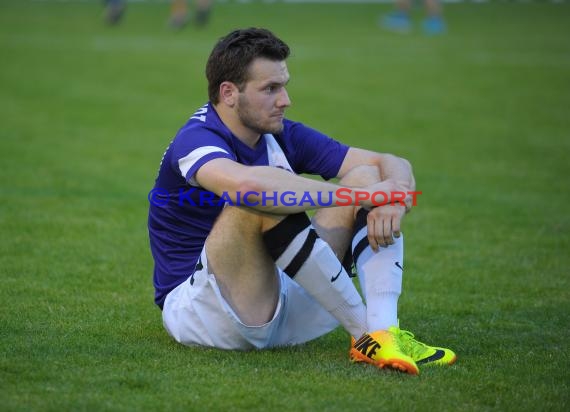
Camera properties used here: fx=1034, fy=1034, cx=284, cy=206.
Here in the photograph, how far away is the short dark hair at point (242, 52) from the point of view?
5.11 meters

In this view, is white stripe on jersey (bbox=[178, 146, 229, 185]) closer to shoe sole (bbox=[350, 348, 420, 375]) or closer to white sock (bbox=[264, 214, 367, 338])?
white sock (bbox=[264, 214, 367, 338])

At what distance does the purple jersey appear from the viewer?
5005 millimetres

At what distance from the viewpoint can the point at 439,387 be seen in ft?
15.2

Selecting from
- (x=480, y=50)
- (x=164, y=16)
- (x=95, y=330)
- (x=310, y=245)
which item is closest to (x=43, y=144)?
(x=95, y=330)

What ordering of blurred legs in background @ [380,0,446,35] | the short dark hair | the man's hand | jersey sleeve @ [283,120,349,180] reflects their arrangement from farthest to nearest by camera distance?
blurred legs in background @ [380,0,446,35]
jersey sleeve @ [283,120,349,180]
the short dark hair
the man's hand

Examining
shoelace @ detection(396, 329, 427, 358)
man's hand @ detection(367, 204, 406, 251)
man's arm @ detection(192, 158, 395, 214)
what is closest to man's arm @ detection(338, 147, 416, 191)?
man's hand @ detection(367, 204, 406, 251)

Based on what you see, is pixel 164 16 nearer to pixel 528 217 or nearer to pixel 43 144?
pixel 43 144

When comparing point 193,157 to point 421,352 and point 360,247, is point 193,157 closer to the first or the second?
point 360,247

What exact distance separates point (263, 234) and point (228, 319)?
19.6 inches

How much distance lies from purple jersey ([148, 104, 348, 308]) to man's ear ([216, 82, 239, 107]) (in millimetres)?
105

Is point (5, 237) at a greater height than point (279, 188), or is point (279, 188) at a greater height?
point (279, 188)

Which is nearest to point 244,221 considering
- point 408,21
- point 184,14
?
point 184,14

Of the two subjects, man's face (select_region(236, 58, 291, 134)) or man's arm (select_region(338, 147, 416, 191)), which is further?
man's arm (select_region(338, 147, 416, 191))

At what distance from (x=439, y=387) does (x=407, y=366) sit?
0.20m
